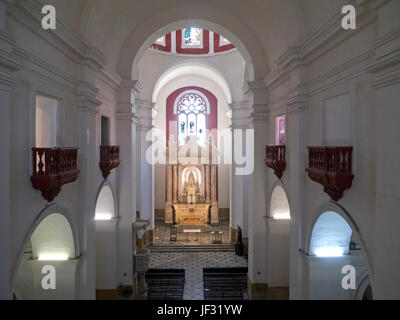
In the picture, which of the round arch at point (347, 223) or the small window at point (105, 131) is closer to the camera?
the round arch at point (347, 223)

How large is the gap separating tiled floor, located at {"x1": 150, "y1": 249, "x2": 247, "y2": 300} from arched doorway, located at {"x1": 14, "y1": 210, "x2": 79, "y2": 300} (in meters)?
6.75

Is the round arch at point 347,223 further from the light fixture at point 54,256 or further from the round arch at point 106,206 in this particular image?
the round arch at point 106,206

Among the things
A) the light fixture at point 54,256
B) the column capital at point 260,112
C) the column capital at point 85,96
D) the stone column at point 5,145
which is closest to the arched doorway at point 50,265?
the light fixture at point 54,256

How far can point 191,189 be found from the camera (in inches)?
882

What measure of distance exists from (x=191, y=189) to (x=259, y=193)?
11.2 meters

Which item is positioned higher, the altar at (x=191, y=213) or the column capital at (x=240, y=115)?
the column capital at (x=240, y=115)

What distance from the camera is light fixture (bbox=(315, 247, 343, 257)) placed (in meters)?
7.54

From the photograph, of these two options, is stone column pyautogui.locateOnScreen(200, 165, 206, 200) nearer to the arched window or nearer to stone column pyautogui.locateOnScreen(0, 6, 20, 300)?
the arched window

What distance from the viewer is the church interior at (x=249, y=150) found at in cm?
483

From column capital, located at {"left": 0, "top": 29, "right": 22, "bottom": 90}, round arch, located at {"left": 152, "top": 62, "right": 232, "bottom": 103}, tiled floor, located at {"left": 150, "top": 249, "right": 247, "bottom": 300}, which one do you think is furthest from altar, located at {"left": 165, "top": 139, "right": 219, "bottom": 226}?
column capital, located at {"left": 0, "top": 29, "right": 22, "bottom": 90}

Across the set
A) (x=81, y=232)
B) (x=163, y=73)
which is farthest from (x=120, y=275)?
(x=163, y=73)

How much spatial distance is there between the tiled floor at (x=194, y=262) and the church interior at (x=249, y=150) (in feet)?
0.41

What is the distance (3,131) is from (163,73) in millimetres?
14169
